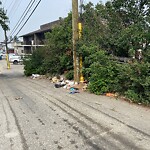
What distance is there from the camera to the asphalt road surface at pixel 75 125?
428 centimetres

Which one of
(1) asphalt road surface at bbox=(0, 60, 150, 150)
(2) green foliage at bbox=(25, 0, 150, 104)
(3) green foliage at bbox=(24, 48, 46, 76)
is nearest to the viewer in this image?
(1) asphalt road surface at bbox=(0, 60, 150, 150)

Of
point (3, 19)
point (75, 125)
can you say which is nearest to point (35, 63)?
point (3, 19)

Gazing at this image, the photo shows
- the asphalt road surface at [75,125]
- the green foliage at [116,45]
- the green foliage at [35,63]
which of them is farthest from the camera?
the green foliage at [35,63]

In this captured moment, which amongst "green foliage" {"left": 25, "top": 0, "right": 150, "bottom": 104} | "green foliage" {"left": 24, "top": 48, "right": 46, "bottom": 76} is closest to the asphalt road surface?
"green foliage" {"left": 25, "top": 0, "right": 150, "bottom": 104}

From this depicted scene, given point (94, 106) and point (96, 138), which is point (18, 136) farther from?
point (94, 106)

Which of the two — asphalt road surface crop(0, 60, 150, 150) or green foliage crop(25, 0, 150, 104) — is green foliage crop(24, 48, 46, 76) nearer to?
green foliage crop(25, 0, 150, 104)

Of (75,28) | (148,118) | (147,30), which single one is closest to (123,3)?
(147,30)

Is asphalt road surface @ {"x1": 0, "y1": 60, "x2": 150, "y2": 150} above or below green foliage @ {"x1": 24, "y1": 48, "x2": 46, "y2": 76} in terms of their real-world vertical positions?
below

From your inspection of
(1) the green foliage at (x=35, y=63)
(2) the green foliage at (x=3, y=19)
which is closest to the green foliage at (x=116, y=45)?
(1) the green foliage at (x=35, y=63)

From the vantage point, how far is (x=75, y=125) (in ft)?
17.5

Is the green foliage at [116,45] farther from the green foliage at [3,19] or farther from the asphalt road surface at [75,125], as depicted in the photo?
the green foliage at [3,19]

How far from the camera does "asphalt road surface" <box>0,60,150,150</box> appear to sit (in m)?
4.28

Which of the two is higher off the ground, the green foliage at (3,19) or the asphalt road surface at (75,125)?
the green foliage at (3,19)

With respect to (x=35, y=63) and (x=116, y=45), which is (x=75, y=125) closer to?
(x=116, y=45)
